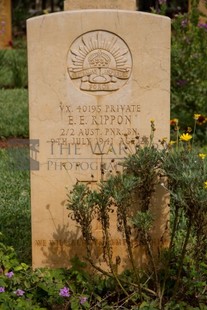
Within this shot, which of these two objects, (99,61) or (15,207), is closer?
(99,61)

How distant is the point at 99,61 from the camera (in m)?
4.50

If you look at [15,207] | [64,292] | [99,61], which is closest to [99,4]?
[99,61]

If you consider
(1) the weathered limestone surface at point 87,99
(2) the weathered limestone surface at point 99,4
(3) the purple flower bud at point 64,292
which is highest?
(2) the weathered limestone surface at point 99,4

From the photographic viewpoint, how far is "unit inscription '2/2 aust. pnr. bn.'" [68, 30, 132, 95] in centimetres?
448

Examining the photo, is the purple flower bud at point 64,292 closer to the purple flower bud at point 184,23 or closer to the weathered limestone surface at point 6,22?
the purple flower bud at point 184,23

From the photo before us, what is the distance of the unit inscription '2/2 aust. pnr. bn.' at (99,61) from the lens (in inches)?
177

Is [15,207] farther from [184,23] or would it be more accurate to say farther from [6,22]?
[6,22]

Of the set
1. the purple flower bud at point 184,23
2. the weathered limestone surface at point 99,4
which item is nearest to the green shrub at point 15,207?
the weathered limestone surface at point 99,4

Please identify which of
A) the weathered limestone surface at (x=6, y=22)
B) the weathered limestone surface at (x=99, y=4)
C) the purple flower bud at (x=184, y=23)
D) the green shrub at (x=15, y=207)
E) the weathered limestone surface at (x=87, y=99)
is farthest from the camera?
the weathered limestone surface at (x=6, y=22)

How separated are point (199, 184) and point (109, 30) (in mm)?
1128

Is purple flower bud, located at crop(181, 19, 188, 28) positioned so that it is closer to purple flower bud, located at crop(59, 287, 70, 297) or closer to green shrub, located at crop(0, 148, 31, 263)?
green shrub, located at crop(0, 148, 31, 263)

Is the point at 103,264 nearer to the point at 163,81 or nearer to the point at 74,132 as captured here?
the point at 74,132

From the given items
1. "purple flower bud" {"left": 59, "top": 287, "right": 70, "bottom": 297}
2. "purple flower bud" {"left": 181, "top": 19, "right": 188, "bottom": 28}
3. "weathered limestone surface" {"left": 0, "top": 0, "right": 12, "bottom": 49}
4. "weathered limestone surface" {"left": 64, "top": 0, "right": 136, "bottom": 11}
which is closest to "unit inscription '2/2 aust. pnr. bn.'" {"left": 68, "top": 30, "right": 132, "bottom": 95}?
"weathered limestone surface" {"left": 64, "top": 0, "right": 136, "bottom": 11}

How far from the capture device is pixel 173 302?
4324mm
